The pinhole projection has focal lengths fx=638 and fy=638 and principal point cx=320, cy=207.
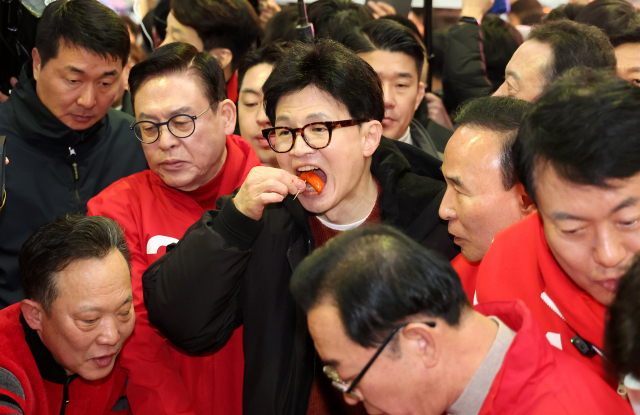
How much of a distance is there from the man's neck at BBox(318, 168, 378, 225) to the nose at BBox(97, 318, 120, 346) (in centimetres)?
88

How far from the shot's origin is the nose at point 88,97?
10.4 feet

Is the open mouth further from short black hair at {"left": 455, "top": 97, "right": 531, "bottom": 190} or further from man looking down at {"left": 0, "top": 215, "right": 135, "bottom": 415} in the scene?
man looking down at {"left": 0, "top": 215, "right": 135, "bottom": 415}

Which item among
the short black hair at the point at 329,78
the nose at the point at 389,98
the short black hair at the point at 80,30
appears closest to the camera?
the short black hair at the point at 329,78

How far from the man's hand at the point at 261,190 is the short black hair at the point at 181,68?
797 millimetres

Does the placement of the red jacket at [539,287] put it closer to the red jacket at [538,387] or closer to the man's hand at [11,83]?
the red jacket at [538,387]

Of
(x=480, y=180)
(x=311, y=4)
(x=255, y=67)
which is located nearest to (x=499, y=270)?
(x=480, y=180)

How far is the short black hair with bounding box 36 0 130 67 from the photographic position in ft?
10.2

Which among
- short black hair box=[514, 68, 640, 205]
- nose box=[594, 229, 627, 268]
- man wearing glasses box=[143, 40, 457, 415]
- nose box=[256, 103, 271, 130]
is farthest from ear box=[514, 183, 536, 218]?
nose box=[256, 103, 271, 130]

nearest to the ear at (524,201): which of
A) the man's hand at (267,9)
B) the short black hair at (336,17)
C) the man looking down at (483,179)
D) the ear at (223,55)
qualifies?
the man looking down at (483,179)

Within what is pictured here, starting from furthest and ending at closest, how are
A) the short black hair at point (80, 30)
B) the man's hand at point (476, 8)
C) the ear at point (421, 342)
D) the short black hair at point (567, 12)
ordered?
1. the man's hand at point (476, 8)
2. the short black hair at point (567, 12)
3. the short black hair at point (80, 30)
4. the ear at point (421, 342)

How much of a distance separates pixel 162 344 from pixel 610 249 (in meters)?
1.67

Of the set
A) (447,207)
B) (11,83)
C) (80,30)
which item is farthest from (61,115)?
(447,207)

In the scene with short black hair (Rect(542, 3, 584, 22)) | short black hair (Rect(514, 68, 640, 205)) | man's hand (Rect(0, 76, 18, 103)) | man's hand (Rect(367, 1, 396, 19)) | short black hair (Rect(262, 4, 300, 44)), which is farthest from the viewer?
man's hand (Rect(367, 1, 396, 19))

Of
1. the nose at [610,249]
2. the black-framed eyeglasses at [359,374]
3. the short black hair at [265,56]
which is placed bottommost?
the black-framed eyeglasses at [359,374]
